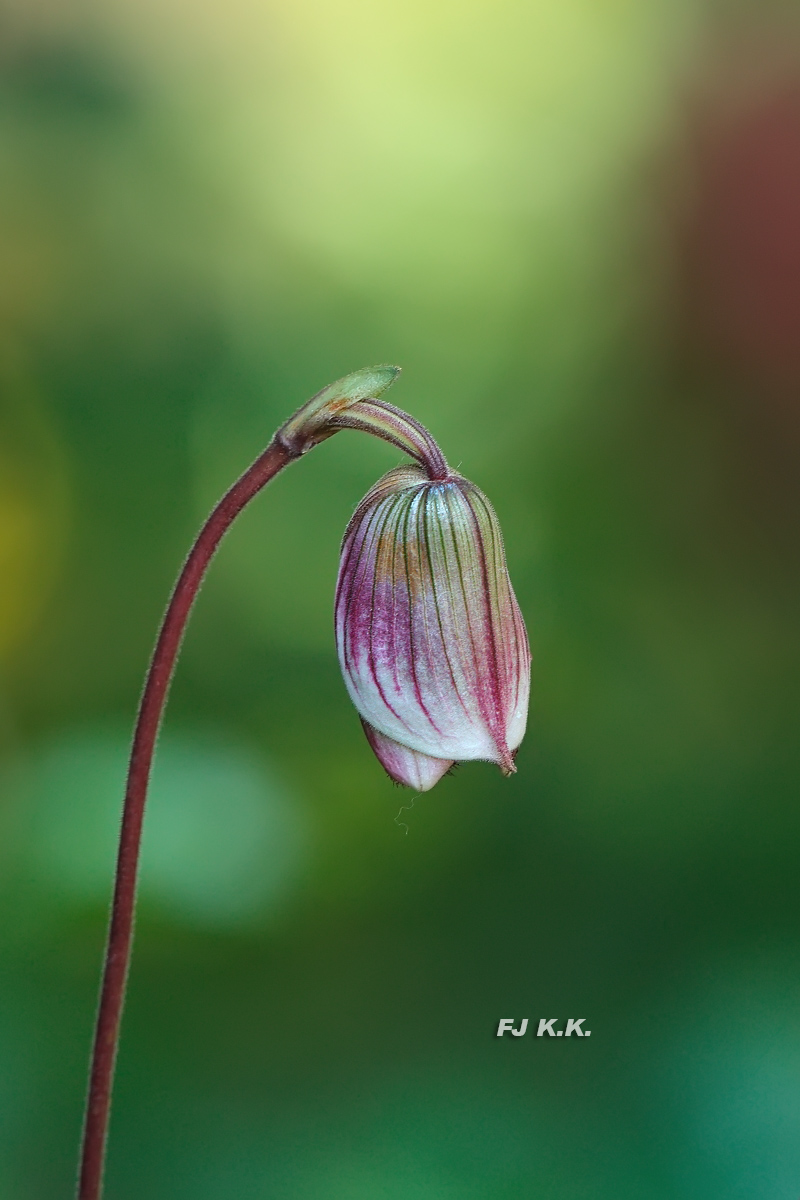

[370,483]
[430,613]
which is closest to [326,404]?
[430,613]

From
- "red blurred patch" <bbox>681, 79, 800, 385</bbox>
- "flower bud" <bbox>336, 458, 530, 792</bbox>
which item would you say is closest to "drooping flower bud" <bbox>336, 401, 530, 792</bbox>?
"flower bud" <bbox>336, 458, 530, 792</bbox>

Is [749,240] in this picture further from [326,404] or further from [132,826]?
[132,826]

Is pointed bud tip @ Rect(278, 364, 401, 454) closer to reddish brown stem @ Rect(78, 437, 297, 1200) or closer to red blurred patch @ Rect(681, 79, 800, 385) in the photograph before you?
reddish brown stem @ Rect(78, 437, 297, 1200)

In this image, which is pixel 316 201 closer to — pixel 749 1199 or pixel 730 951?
pixel 730 951

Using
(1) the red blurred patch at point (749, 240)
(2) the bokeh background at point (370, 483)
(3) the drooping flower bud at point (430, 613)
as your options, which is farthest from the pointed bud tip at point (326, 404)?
(1) the red blurred patch at point (749, 240)

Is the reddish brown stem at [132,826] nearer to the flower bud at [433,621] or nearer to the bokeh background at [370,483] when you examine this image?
the flower bud at [433,621]

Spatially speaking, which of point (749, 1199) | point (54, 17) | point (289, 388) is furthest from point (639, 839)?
point (54, 17)

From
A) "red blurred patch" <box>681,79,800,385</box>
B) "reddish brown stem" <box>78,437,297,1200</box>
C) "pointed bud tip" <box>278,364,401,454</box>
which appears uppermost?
"red blurred patch" <box>681,79,800,385</box>
